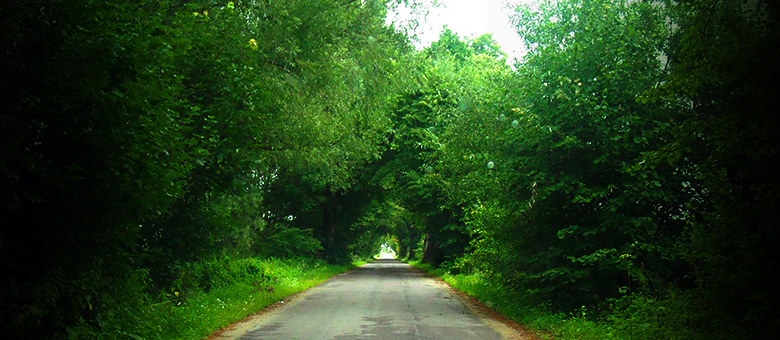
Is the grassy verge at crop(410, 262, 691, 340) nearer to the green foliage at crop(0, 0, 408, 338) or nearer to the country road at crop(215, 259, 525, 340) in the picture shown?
the country road at crop(215, 259, 525, 340)

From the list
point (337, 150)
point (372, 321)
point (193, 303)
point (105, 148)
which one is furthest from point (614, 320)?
point (337, 150)

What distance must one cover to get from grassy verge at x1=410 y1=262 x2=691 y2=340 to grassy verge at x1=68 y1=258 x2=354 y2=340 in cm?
618

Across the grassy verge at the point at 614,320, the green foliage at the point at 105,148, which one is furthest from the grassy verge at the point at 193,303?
the grassy verge at the point at 614,320

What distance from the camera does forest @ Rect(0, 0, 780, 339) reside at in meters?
6.71

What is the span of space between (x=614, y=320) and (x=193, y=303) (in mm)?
8292

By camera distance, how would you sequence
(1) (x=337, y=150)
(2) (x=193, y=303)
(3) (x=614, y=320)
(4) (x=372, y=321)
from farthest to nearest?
(1) (x=337, y=150) → (2) (x=193, y=303) → (4) (x=372, y=321) → (3) (x=614, y=320)

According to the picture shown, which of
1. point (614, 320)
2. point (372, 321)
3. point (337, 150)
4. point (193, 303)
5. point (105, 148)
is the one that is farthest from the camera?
point (337, 150)

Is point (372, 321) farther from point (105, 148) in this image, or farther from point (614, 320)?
point (105, 148)

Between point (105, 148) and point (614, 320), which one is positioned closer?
point (105, 148)

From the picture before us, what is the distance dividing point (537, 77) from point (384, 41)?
6.59 meters

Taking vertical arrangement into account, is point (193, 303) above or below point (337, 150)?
below

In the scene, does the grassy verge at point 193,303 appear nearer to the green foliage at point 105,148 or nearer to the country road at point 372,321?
the green foliage at point 105,148

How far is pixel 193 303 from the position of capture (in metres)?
12.9

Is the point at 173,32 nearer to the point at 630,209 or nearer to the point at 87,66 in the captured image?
the point at 87,66
